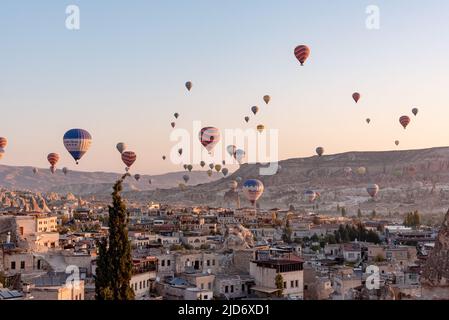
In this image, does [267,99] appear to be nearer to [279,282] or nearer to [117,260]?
[279,282]

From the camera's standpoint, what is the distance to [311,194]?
241ft

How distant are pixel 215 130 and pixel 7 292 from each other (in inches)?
1025

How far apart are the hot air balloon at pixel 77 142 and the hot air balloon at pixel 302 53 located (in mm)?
12809

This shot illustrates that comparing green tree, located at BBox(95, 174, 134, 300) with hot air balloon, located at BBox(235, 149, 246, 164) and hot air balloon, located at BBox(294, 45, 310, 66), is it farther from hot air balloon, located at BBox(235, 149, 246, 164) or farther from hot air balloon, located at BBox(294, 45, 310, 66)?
hot air balloon, located at BBox(235, 149, 246, 164)

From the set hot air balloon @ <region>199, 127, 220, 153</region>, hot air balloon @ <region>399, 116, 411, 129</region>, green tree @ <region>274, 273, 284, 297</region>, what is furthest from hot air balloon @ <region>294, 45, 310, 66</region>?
hot air balloon @ <region>399, 116, 411, 129</region>

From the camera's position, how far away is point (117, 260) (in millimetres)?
14023

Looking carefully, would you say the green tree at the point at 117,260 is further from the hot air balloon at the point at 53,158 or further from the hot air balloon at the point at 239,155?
the hot air balloon at the point at 239,155

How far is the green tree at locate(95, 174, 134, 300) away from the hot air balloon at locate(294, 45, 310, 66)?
70.5 ft

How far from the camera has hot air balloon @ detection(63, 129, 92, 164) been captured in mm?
34531

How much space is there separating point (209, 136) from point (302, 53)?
9.04 meters

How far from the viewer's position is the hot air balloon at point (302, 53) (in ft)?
112

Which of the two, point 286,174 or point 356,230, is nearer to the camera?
point 356,230
